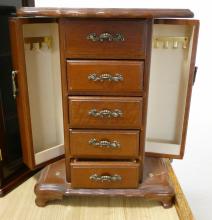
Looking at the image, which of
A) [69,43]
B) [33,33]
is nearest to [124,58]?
[69,43]

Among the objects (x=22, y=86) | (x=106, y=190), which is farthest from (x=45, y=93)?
(x=106, y=190)

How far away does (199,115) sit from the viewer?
4.00 ft

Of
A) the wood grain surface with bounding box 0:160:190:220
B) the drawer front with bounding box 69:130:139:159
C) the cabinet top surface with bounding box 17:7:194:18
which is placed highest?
the cabinet top surface with bounding box 17:7:194:18

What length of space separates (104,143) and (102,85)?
0.18 metres

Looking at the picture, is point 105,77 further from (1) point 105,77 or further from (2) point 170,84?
(2) point 170,84

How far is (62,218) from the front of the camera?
0.86 m

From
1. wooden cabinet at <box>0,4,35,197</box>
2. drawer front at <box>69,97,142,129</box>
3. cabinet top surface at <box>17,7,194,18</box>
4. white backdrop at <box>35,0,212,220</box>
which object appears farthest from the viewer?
white backdrop at <box>35,0,212,220</box>

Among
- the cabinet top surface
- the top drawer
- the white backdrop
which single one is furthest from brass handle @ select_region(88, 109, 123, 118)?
the white backdrop

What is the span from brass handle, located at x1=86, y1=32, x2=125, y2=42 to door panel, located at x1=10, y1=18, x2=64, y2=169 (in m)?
0.18

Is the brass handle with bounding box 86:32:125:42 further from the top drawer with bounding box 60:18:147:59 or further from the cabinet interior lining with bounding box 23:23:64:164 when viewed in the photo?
the cabinet interior lining with bounding box 23:23:64:164

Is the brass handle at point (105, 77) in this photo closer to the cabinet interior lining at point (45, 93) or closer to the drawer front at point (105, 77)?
the drawer front at point (105, 77)

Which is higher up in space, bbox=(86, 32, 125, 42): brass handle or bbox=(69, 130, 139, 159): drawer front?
bbox=(86, 32, 125, 42): brass handle

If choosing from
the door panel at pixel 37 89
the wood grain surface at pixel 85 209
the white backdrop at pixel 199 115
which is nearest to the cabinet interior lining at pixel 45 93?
the door panel at pixel 37 89

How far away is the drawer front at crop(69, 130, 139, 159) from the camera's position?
0.83 meters
